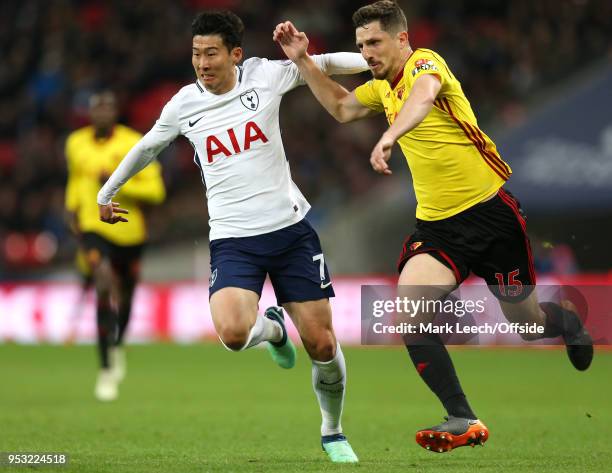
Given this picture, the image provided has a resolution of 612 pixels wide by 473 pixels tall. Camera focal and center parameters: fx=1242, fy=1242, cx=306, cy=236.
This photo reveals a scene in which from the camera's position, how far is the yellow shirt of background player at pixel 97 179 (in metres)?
11.4

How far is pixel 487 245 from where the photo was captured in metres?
6.93

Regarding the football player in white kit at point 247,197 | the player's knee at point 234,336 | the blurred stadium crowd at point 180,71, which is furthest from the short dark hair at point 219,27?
the blurred stadium crowd at point 180,71

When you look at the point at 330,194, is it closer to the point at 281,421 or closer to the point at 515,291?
the point at 281,421

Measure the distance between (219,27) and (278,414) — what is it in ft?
12.2

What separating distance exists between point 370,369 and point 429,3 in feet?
28.8

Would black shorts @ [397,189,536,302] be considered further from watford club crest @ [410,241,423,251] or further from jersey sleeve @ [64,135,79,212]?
jersey sleeve @ [64,135,79,212]

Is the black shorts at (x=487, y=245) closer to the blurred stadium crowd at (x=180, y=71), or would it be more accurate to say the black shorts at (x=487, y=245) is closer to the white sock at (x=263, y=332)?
Answer: the white sock at (x=263, y=332)

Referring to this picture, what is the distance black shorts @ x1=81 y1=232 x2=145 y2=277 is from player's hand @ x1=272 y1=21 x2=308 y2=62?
4639mm

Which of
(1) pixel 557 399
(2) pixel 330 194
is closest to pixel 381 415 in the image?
(1) pixel 557 399

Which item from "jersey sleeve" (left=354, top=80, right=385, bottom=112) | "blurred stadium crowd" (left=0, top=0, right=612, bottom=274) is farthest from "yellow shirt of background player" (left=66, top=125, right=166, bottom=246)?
"blurred stadium crowd" (left=0, top=0, right=612, bottom=274)

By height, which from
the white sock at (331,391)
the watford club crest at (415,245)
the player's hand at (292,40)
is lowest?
the white sock at (331,391)

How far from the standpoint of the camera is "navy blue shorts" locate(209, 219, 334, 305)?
6.95 metres

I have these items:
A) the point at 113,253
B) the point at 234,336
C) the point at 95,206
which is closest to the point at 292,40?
the point at 234,336

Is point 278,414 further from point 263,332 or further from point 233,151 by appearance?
point 233,151
